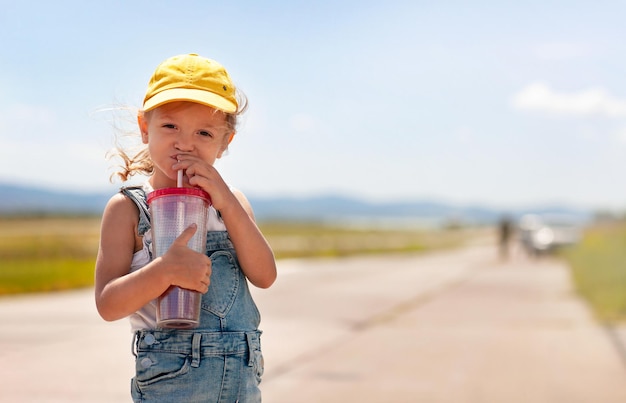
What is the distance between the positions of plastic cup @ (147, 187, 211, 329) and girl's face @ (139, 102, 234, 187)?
0.40ft

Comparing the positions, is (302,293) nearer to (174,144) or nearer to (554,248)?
(174,144)

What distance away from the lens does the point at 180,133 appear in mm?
2488

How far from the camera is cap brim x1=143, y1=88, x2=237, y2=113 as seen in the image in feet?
7.98

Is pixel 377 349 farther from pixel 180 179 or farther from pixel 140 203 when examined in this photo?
pixel 180 179

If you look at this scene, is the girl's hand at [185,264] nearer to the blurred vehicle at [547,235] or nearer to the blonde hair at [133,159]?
the blonde hair at [133,159]

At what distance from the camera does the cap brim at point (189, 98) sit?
7.98 feet

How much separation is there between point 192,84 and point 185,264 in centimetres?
50

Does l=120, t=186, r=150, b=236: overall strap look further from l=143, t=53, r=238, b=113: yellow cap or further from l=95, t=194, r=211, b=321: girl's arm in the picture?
l=143, t=53, r=238, b=113: yellow cap

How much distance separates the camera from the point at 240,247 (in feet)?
8.34

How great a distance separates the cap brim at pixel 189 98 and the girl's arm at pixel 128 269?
0.96 ft

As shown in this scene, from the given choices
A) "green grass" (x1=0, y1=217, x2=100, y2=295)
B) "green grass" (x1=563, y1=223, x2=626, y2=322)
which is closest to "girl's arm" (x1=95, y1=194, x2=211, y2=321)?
"green grass" (x1=563, y1=223, x2=626, y2=322)

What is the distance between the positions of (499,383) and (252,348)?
5.00m

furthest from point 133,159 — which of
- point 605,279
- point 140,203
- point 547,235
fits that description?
point 547,235

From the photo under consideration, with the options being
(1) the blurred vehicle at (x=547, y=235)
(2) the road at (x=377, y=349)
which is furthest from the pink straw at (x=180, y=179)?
(1) the blurred vehicle at (x=547, y=235)
